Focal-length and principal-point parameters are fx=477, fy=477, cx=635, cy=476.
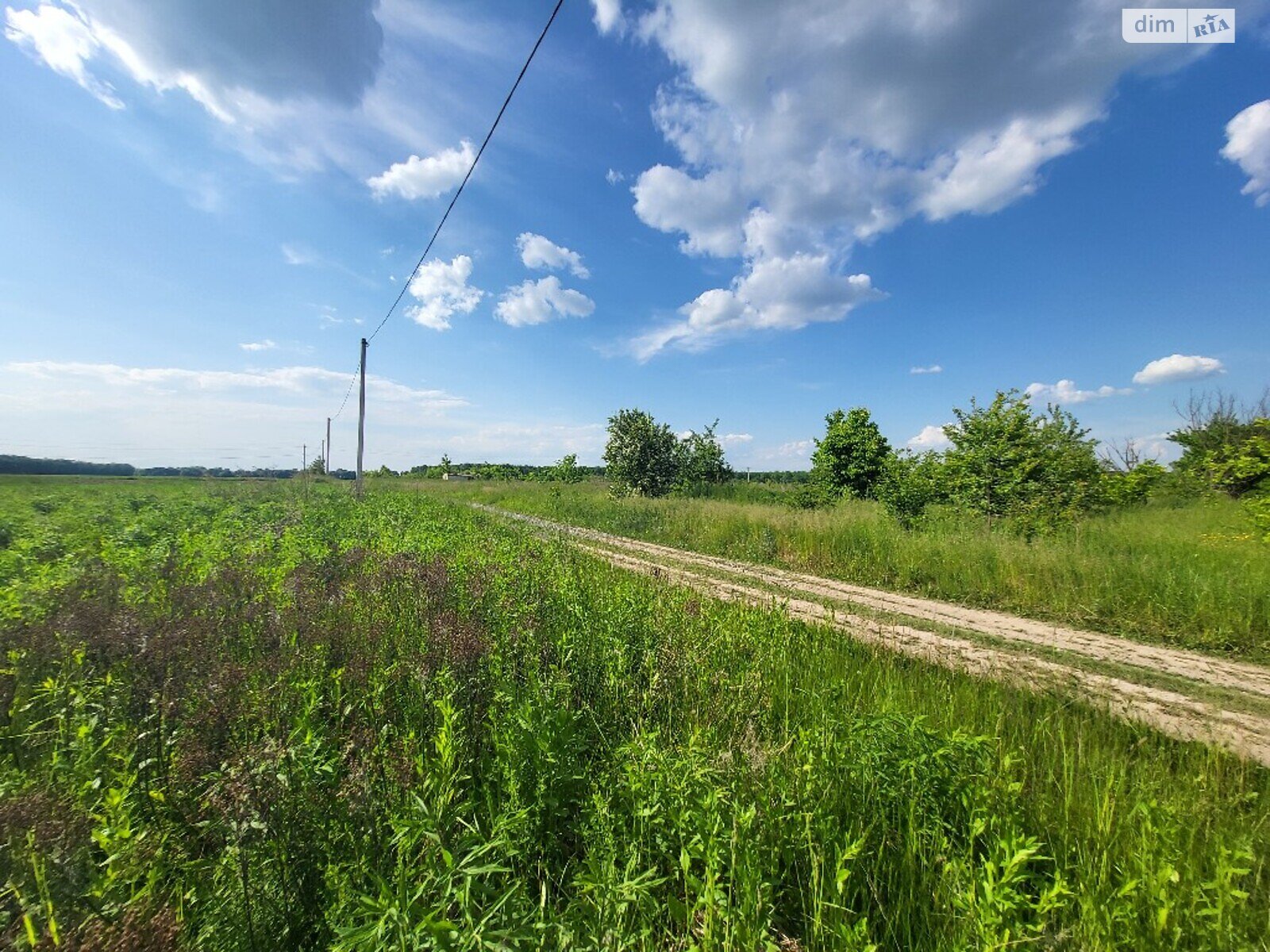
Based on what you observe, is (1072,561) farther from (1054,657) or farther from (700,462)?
(700,462)

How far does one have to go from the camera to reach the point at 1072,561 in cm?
829

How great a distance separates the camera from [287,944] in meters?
1.83

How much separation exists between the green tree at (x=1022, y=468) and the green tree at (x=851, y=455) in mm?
12449

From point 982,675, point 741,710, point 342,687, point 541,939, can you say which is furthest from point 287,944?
point 982,675

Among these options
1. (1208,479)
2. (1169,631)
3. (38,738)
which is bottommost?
(1169,631)

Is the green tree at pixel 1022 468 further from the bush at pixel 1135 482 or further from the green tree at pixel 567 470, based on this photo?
the green tree at pixel 567 470

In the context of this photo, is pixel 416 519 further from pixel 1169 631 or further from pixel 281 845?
pixel 1169 631

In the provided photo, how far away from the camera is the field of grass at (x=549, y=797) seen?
174 cm

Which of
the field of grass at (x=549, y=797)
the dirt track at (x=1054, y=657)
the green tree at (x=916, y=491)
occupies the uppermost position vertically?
the green tree at (x=916, y=491)

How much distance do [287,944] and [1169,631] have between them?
9735 millimetres

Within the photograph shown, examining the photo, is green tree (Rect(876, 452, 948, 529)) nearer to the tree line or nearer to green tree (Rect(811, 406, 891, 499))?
the tree line

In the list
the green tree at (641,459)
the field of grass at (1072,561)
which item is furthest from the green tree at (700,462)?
the field of grass at (1072,561)

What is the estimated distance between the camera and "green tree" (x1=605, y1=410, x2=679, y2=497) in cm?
2694

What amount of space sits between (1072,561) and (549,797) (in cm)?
994
